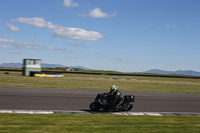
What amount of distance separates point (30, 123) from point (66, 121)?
114 centimetres

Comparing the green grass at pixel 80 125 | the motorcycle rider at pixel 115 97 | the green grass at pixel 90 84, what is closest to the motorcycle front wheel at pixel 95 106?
the motorcycle rider at pixel 115 97

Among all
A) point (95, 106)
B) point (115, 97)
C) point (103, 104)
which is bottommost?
point (95, 106)

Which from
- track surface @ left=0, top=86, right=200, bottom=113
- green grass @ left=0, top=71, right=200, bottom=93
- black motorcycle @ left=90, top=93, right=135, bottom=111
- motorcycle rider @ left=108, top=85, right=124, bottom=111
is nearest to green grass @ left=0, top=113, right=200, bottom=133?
black motorcycle @ left=90, top=93, right=135, bottom=111

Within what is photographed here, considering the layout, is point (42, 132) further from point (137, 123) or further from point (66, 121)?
point (137, 123)

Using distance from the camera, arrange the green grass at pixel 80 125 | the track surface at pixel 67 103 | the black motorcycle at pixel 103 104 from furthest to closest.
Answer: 1. the track surface at pixel 67 103
2. the black motorcycle at pixel 103 104
3. the green grass at pixel 80 125

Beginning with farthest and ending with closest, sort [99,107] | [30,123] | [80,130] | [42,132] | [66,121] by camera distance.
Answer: [99,107] → [66,121] → [30,123] → [80,130] → [42,132]

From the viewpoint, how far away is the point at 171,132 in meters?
7.07

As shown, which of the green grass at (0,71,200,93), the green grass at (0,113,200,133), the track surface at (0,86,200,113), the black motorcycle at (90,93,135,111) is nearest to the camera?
the green grass at (0,113,200,133)

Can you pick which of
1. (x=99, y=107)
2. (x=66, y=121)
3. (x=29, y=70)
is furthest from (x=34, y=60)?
(x=66, y=121)

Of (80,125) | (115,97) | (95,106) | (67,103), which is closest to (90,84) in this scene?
(67,103)

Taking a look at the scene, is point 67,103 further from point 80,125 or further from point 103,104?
point 80,125

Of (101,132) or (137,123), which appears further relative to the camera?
(137,123)

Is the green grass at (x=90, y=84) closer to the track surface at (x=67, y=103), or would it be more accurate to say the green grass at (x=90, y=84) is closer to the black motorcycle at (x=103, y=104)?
the track surface at (x=67, y=103)

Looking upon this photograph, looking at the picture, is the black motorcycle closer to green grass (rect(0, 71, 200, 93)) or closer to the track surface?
the track surface
